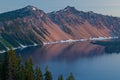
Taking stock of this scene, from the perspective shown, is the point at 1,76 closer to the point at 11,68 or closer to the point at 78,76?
the point at 11,68

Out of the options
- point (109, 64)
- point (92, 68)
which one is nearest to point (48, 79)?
point (92, 68)

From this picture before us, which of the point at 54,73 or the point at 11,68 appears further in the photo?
the point at 54,73

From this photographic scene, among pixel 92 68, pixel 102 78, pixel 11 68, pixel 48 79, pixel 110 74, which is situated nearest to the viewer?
pixel 11 68

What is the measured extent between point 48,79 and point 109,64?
117653 millimetres

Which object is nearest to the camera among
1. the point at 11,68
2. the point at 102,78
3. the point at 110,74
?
the point at 11,68

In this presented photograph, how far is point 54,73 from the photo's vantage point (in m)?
149

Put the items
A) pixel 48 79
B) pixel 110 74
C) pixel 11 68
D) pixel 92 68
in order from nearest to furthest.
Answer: pixel 11 68, pixel 48 79, pixel 110 74, pixel 92 68

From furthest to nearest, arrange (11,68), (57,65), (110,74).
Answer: (57,65) → (110,74) → (11,68)

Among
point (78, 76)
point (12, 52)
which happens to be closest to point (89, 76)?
point (78, 76)

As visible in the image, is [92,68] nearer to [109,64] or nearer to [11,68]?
[109,64]

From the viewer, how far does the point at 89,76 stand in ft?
473

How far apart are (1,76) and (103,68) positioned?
10865cm

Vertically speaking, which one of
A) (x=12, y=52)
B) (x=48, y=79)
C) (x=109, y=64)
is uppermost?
(x=12, y=52)

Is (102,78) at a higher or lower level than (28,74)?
lower
